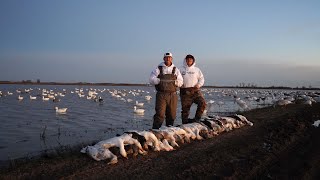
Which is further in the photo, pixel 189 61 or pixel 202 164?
pixel 189 61

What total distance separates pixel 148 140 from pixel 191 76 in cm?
348

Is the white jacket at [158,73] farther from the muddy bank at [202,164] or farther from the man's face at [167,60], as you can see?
A: the muddy bank at [202,164]

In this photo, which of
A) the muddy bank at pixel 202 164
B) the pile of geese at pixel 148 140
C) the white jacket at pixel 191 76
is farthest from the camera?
the white jacket at pixel 191 76

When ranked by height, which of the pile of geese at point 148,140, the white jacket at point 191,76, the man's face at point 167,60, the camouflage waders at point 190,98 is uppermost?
the man's face at point 167,60

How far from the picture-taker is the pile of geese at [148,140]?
648 centimetres

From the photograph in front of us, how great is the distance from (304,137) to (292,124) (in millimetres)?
2203

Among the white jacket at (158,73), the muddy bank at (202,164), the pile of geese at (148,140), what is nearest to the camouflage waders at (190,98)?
the pile of geese at (148,140)

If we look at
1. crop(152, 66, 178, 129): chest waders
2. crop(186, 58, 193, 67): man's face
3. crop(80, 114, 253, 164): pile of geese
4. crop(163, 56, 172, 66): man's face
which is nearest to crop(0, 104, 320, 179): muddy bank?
crop(80, 114, 253, 164): pile of geese

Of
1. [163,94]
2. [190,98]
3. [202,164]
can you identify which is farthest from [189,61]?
[202,164]

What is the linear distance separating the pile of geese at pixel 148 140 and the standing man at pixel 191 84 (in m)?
0.67

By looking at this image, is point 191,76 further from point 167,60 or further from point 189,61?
point 167,60

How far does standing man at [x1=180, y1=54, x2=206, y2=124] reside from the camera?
10354 millimetres

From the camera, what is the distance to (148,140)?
290 inches

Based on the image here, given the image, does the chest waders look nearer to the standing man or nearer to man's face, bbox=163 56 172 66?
man's face, bbox=163 56 172 66
